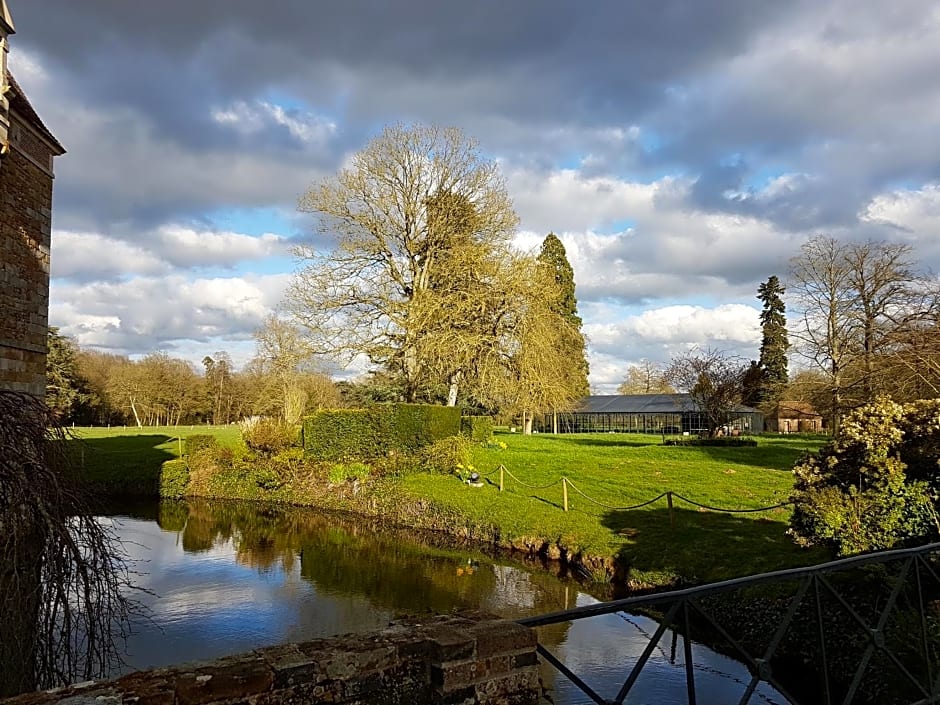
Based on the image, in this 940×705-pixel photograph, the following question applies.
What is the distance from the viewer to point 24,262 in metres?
12.4

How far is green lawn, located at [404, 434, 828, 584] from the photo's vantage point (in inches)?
413

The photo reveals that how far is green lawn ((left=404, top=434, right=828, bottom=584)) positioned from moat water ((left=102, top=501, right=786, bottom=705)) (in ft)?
3.50

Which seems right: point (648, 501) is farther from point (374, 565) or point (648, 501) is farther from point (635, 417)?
point (635, 417)

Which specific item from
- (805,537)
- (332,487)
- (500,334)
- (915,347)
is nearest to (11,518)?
(805,537)

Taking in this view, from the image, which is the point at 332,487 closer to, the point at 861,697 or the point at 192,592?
the point at 192,592

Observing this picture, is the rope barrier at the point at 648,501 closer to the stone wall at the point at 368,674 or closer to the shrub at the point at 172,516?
the stone wall at the point at 368,674

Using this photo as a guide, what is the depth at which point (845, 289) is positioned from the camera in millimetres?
28359

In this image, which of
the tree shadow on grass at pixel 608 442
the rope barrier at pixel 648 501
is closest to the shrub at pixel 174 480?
the rope barrier at pixel 648 501

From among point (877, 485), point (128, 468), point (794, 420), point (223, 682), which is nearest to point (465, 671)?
point (223, 682)

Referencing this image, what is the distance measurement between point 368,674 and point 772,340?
56681 millimetres

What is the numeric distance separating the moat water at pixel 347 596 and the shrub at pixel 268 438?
6087mm

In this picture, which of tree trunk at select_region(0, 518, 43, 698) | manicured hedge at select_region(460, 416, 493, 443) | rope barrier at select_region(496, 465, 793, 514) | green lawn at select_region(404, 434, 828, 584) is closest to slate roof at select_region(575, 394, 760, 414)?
manicured hedge at select_region(460, 416, 493, 443)

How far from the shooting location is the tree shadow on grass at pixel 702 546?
9750 mm

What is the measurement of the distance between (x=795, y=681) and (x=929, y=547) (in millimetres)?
4210
